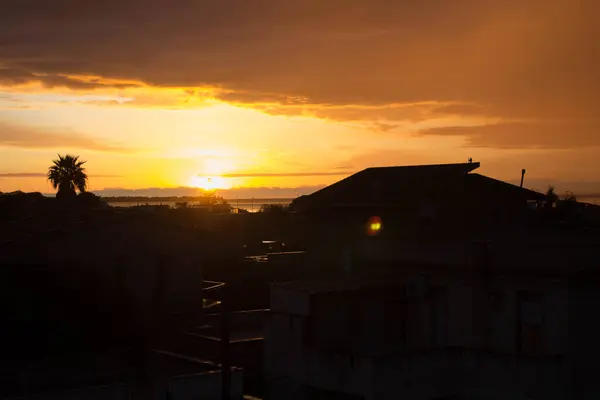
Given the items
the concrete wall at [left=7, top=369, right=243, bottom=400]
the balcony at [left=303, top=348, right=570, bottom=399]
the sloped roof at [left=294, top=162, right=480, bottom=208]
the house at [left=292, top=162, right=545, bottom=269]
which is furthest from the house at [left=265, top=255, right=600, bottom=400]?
the sloped roof at [left=294, top=162, right=480, bottom=208]

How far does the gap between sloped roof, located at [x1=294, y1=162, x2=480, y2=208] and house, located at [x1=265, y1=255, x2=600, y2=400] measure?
22.4 feet

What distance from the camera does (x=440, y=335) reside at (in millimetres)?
25969

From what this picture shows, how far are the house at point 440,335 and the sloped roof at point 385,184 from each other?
682cm

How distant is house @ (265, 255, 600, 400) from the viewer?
22.1 meters

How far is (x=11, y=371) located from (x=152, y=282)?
1042 cm

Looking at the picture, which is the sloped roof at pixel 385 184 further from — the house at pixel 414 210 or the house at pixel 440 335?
the house at pixel 440 335

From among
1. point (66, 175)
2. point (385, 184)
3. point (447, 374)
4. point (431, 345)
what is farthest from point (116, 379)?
point (66, 175)

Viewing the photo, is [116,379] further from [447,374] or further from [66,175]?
[66,175]

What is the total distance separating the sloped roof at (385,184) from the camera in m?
34.5

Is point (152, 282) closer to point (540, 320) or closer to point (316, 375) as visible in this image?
point (316, 375)

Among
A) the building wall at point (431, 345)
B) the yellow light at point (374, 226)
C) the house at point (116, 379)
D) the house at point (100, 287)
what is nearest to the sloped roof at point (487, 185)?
the yellow light at point (374, 226)

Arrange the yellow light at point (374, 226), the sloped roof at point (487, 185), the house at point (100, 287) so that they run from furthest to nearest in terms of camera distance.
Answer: the sloped roof at point (487, 185), the yellow light at point (374, 226), the house at point (100, 287)

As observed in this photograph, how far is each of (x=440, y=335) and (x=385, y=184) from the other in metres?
11.1

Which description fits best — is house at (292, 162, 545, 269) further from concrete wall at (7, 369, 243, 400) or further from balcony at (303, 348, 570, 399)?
concrete wall at (7, 369, 243, 400)
